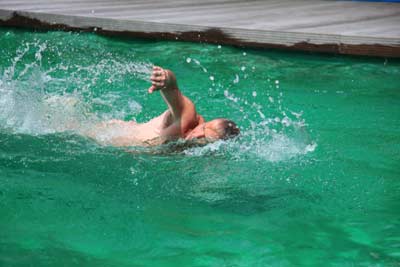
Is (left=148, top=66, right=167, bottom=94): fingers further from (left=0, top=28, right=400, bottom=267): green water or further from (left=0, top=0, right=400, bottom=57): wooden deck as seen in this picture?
(left=0, top=0, right=400, bottom=57): wooden deck

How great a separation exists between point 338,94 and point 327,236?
3407 millimetres

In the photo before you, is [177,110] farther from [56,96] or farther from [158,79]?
[56,96]

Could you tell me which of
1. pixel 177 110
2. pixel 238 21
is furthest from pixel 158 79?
pixel 238 21

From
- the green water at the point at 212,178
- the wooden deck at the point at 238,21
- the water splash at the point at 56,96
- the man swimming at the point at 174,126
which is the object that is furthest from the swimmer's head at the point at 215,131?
the wooden deck at the point at 238,21

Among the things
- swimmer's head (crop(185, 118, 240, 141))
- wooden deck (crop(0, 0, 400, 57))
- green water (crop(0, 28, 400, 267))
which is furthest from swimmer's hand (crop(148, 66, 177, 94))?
wooden deck (crop(0, 0, 400, 57))

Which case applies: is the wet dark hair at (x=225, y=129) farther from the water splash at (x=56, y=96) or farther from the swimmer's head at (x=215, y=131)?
the water splash at (x=56, y=96)

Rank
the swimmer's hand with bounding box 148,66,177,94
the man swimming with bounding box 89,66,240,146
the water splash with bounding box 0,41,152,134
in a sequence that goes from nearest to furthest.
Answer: the swimmer's hand with bounding box 148,66,177,94
the man swimming with bounding box 89,66,240,146
the water splash with bounding box 0,41,152,134

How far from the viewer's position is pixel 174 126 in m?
5.24

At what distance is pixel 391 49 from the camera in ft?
28.4

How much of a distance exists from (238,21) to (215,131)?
5.13m

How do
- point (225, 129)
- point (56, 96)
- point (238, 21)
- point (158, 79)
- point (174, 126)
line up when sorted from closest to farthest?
point (158, 79) < point (225, 129) < point (174, 126) < point (56, 96) < point (238, 21)

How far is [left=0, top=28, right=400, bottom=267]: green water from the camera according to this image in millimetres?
4270

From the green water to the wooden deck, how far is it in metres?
0.85

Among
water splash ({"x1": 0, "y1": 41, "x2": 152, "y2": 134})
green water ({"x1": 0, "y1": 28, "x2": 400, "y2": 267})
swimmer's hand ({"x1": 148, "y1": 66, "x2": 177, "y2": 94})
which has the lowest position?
green water ({"x1": 0, "y1": 28, "x2": 400, "y2": 267})
